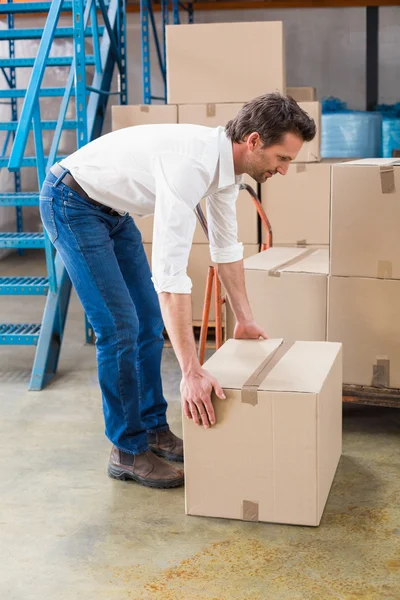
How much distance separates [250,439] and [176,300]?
0.52m

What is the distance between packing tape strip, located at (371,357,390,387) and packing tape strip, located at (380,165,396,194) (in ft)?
2.26

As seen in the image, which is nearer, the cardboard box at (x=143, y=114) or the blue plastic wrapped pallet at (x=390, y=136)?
the cardboard box at (x=143, y=114)

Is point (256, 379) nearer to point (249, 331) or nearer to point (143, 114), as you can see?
point (249, 331)

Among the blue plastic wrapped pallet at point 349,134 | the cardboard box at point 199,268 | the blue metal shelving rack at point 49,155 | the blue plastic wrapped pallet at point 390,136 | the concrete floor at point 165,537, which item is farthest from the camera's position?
the blue plastic wrapped pallet at point 390,136

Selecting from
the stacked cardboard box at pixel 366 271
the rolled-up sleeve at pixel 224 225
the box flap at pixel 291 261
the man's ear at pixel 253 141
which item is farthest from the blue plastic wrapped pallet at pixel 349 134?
the man's ear at pixel 253 141

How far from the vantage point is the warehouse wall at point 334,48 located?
8891 mm

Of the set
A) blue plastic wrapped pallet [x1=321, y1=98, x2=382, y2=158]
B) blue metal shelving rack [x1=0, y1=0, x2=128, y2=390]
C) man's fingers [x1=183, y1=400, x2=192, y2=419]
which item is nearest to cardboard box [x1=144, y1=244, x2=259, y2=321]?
blue metal shelving rack [x1=0, y1=0, x2=128, y2=390]

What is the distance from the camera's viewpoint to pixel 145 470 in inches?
114

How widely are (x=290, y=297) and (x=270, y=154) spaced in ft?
3.69

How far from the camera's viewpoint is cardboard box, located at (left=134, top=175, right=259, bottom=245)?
15.4 ft

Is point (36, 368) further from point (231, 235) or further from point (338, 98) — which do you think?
point (338, 98)

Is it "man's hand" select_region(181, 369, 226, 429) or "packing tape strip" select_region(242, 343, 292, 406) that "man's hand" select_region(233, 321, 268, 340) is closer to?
"packing tape strip" select_region(242, 343, 292, 406)

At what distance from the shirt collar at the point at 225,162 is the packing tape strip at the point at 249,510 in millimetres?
1015

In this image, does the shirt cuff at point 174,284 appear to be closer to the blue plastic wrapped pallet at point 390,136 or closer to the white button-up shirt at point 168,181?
the white button-up shirt at point 168,181
